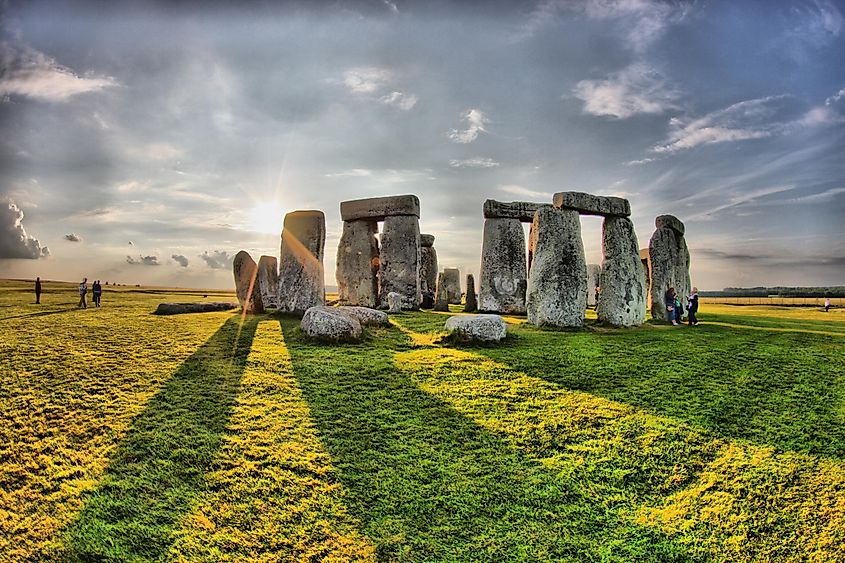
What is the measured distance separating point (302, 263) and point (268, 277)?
4.59 m

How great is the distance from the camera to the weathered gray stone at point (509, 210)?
57.7ft

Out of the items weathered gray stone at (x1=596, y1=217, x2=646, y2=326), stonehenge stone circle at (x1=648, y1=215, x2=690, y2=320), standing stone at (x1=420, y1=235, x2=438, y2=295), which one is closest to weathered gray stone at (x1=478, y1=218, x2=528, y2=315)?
stonehenge stone circle at (x1=648, y1=215, x2=690, y2=320)

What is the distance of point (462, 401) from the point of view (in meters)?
6.52

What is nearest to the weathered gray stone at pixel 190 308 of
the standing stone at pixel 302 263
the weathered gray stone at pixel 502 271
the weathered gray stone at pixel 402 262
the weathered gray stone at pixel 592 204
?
the standing stone at pixel 302 263

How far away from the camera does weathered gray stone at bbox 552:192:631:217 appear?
11.9m

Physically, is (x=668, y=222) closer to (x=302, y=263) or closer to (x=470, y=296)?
(x=470, y=296)

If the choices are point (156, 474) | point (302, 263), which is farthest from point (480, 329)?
point (302, 263)

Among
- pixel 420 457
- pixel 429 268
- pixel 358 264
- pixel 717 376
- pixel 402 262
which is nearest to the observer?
pixel 420 457

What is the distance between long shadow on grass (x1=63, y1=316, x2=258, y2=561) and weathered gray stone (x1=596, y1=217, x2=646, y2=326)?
927cm

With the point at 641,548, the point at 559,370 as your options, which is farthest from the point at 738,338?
the point at 641,548

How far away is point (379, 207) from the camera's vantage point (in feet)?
59.2

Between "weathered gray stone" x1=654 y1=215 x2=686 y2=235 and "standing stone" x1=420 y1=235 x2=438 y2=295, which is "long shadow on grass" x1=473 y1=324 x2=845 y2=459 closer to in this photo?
"weathered gray stone" x1=654 y1=215 x2=686 y2=235

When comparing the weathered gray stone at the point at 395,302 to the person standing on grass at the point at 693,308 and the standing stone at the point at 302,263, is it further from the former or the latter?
the person standing on grass at the point at 693,308

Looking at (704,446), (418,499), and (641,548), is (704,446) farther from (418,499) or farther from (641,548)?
(418,499)
